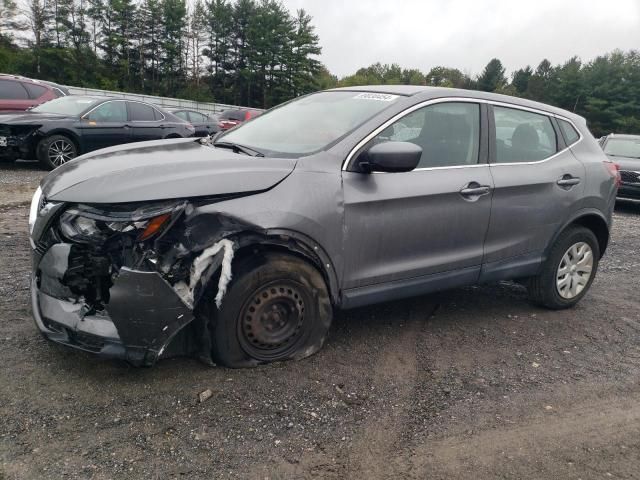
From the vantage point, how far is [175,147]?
3613 millimetres

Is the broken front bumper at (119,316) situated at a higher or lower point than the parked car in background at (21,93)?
lower

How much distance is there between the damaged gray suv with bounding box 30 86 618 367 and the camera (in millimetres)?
2762

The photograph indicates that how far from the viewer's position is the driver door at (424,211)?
3.32 m

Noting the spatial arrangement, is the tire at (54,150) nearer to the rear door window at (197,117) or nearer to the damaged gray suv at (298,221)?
the rear door window at (197,117)

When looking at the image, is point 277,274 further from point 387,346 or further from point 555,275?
point 555,275

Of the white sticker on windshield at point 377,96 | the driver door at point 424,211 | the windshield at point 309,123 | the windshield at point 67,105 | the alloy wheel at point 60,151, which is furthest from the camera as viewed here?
the windshield at point 67,105

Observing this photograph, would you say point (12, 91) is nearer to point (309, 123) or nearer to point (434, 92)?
point (309, 123)

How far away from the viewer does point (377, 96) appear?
3.81 metres

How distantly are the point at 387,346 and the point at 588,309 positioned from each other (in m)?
2.20

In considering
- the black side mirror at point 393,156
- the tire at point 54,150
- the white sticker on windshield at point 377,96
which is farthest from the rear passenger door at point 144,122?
the black side mirror at point 393,156

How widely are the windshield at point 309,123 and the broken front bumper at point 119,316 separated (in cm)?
118

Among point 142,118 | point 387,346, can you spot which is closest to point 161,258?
point 387,346

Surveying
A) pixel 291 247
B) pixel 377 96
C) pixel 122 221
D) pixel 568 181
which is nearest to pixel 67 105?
pixel 377 96

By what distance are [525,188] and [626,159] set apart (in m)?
8.89
